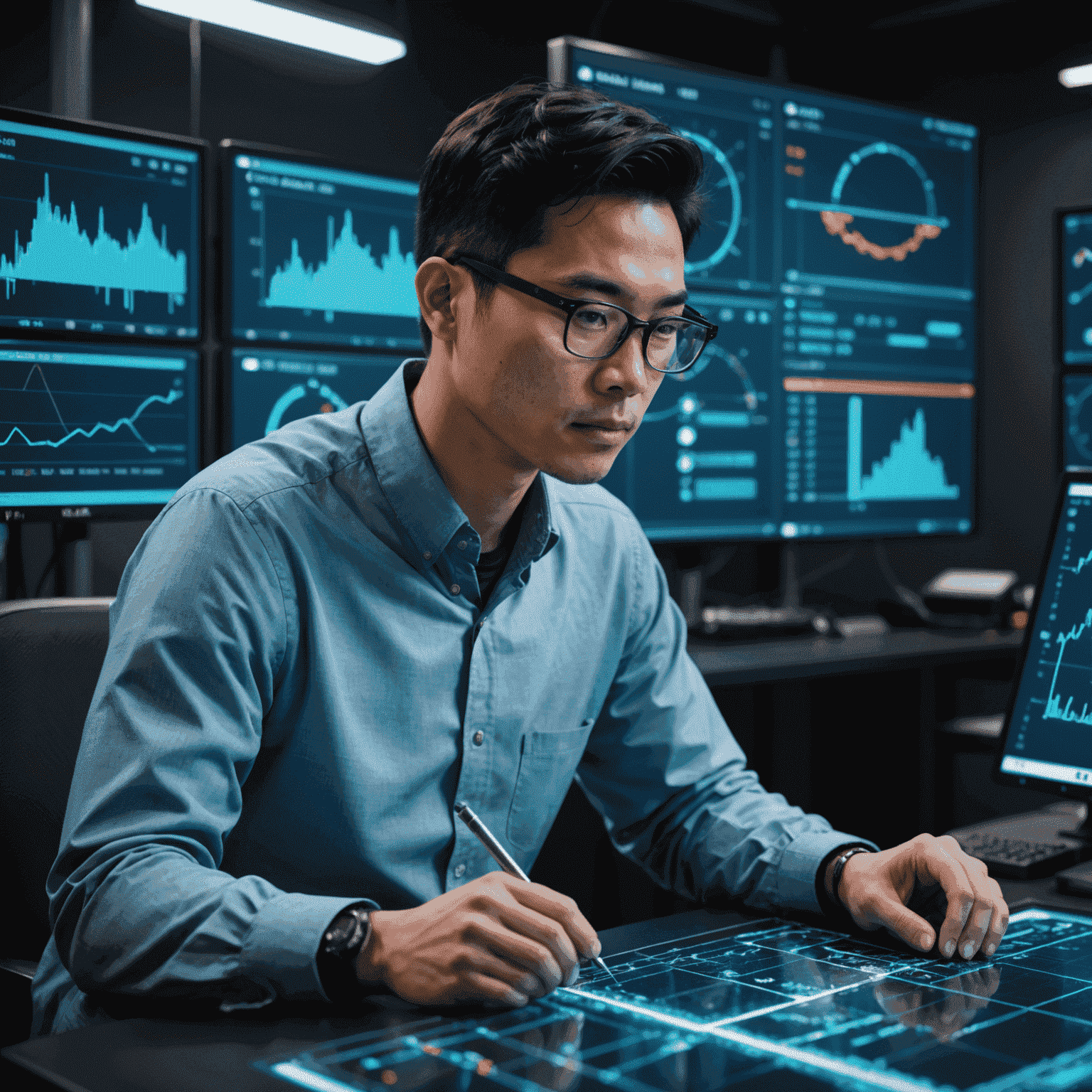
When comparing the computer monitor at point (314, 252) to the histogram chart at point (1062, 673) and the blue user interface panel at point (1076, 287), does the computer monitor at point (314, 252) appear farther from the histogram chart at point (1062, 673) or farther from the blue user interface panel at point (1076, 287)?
the blue user interface panel at point (1076, 287)

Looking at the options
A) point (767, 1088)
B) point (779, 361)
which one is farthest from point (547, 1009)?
point (779, 361)

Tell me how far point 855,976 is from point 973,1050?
0.16 m

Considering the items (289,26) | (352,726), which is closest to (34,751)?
(352,726)

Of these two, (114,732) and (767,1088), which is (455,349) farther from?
(767,1088)

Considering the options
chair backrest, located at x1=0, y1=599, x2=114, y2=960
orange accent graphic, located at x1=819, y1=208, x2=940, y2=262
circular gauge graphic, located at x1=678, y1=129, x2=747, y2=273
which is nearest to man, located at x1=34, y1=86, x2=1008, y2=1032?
chair backrest, located at x1=0, y1=599, x2=114, y2=960

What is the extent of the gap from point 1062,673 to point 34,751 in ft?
3.50

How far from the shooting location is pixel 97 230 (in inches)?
72.6

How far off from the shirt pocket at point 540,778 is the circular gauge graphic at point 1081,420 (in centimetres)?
196

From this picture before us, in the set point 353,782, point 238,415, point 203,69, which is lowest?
point 353,782

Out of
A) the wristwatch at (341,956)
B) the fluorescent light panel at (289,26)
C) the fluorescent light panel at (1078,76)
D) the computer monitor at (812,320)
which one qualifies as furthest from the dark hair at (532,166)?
the fluorescent light panel at (1078,76)

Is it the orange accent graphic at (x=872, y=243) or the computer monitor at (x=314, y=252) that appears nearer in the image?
the computer monitor at (x=314, y=252)

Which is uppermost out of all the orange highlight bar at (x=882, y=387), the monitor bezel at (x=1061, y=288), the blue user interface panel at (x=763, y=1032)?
the monitor bezel at (x=1061, y=288)

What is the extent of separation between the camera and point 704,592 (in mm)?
2863

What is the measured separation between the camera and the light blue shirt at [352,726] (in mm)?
920
